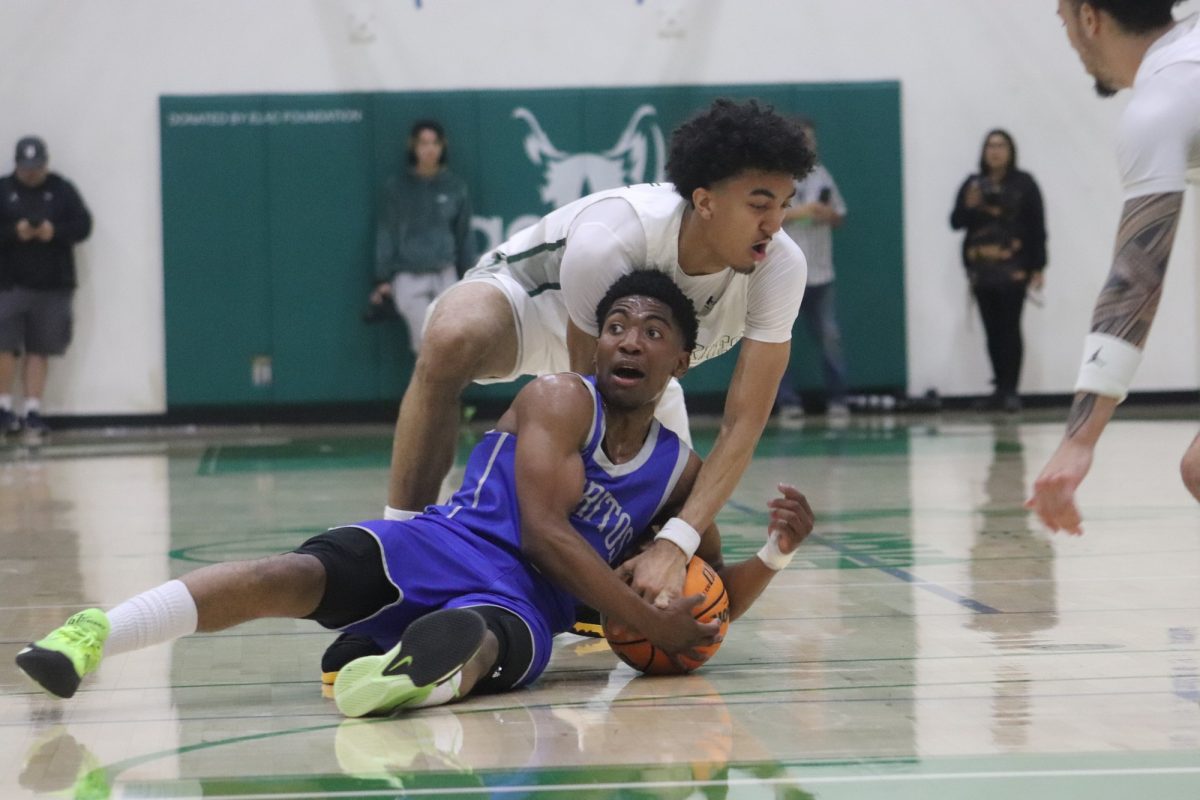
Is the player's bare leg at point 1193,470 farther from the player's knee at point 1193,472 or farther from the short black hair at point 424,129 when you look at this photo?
the short black hair at point 424,129

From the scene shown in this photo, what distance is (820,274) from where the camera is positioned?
484 inches

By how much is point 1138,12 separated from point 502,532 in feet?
5.44

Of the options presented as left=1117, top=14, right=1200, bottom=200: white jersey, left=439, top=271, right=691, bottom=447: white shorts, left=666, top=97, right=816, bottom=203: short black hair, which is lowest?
left=439, top=271, right=691, bottom=447: white shorts

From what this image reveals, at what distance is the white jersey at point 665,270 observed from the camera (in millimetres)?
3895

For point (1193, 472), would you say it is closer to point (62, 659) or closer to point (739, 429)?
point (739, 429)

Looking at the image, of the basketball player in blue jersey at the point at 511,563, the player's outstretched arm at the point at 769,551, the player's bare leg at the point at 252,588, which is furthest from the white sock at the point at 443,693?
the player's outstretched arm at the point at 769,551

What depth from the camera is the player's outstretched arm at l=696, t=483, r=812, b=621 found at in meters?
3.56

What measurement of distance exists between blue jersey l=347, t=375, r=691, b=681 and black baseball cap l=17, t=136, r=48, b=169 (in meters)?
9.01

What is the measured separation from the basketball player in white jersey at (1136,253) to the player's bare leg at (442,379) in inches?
80.6

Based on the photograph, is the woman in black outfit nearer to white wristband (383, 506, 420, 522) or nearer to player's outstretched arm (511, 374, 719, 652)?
white wristband (383, 506, 420, 522)

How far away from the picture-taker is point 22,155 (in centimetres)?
1164

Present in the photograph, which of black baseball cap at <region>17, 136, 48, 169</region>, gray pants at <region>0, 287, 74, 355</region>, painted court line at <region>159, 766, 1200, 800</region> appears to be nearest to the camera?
painted court line at <region>159, 766, 1200, 800</region>

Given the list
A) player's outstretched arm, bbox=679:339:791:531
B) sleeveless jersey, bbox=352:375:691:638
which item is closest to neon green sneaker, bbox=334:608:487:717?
sleeveless jersey, bbox=352:375:691:638

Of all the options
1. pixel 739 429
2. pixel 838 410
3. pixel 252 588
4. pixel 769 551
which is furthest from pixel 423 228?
pixel 252 588
